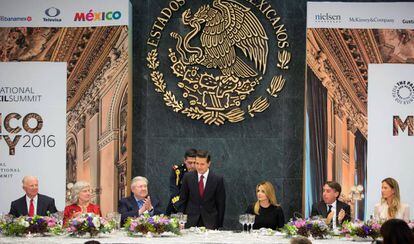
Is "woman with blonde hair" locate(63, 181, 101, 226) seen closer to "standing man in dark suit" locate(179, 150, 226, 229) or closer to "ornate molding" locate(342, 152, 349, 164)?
"standing man in dark suit" locate(179, 150, 226, 229)

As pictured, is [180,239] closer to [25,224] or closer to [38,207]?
[25,224]

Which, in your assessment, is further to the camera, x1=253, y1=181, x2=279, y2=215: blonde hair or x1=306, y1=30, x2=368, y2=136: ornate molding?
x1=306, y1=30, x2=368, y2=136: ornate molding

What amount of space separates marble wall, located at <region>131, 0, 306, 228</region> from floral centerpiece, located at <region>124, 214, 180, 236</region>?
3360 millimetres

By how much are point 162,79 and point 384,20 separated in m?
2.98

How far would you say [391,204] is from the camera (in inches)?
365

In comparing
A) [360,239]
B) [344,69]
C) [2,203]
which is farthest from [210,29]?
[360,239]

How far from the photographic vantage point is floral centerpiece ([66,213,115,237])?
7.87 metres

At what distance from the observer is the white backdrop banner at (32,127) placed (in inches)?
431

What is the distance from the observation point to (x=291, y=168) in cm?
1136

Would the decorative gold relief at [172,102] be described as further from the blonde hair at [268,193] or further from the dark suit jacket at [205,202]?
the blonde hair at [268,193]

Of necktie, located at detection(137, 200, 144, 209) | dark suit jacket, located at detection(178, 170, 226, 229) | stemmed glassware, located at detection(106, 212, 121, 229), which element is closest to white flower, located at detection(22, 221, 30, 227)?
stemmed glassware, located at detection(106, 212, 121, 229)

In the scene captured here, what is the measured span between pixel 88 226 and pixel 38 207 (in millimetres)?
1990

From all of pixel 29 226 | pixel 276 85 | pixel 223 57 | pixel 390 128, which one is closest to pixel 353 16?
pixel 276 85

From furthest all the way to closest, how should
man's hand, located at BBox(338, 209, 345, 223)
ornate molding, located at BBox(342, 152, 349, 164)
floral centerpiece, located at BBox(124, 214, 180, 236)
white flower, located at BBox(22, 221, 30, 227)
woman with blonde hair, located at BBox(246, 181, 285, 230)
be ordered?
ornate molding, located at BBox(342, 152, 349, 164), woman with blonde hair, located at BBox(246, 181, 285, 230), man's hand, located at BBox(338, 209, 345, 223), floral centerpiece, located at BBox(124, 214, 180, 236), white flower, located at BBox(22, 221, 30, 227)
